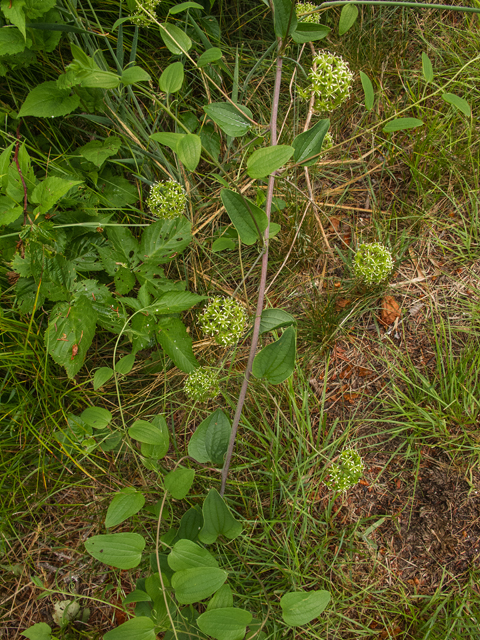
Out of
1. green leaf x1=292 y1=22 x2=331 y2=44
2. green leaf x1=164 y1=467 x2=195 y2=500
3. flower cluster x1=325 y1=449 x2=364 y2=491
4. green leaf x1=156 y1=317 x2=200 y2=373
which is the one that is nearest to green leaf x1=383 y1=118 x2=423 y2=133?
green leaf x1=292 y1=22 x2=331 y2=44

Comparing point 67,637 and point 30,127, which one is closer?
point 67,637

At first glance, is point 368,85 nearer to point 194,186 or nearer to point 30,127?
point 194,186

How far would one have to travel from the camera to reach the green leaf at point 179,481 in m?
1.37

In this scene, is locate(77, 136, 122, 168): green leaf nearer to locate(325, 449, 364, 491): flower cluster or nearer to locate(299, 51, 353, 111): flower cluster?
locate(299, 51, 353, 111): flower cluster

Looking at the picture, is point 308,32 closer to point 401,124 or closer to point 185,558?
point 401,124

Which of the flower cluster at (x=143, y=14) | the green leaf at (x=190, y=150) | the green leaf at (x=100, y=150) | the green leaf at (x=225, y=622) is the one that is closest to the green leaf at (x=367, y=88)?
the green leaf at (x=190, y=150)

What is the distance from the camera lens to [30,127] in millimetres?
2131

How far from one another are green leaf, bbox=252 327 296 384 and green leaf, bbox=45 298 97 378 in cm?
76

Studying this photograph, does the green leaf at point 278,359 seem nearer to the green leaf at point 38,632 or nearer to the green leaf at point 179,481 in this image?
the green leaf at point 179,481

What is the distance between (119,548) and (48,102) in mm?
1755

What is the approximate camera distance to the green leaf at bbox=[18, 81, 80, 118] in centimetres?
180

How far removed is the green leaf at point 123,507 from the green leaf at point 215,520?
22 cm

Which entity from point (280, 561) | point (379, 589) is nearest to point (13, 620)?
point (280, 561)

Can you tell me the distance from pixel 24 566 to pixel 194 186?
195 cm
